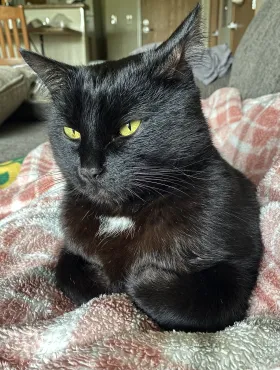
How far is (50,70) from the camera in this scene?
709mm

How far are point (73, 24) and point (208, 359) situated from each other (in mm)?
5031

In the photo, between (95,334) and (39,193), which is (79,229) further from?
(39,193)

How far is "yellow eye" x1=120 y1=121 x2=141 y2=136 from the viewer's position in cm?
60

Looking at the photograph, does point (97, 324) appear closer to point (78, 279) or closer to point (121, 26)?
point (78, 279)

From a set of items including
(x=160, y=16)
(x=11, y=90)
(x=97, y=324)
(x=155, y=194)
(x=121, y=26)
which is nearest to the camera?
(x=97, y=324)

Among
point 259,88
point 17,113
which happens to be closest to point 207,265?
point 259,88

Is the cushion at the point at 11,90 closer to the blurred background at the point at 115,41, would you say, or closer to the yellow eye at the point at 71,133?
the blurred background at the point at 115,41

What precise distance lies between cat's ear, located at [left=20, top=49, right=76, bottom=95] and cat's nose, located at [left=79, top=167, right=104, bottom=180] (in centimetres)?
17

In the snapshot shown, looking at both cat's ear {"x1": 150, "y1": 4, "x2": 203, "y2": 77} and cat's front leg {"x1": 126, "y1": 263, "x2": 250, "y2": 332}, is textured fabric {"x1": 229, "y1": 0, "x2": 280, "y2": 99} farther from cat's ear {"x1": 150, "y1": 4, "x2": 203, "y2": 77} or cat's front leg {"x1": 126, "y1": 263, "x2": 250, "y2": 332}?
cat's front leg {"x1": 126, "y1": 263, "x2": 250, "y2": 332}

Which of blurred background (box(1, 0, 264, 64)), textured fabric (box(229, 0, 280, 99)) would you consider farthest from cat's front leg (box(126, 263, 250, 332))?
blurred background (box(1, 0, 264, 64))

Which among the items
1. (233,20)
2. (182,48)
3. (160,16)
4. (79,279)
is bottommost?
(160,16)

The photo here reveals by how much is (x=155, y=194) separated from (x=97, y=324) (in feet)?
0.74

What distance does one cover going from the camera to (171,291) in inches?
22.9

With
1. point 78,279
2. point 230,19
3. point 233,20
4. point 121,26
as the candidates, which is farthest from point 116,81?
point 121,26
